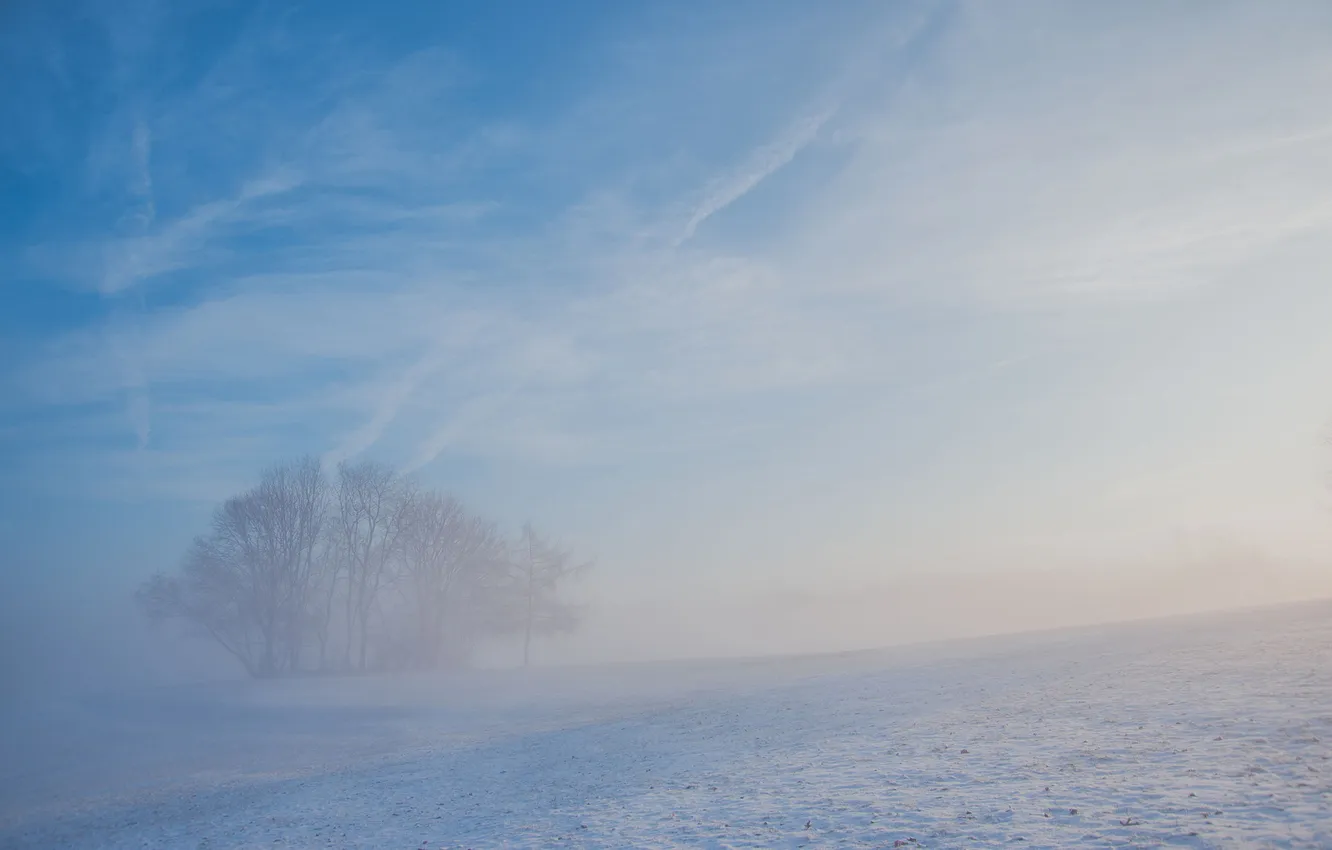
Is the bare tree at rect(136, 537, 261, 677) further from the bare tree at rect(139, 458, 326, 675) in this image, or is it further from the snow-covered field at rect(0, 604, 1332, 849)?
the snow-covered field at rect(0, 604, 1332, 849)

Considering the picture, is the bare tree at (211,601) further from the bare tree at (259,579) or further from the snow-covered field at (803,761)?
the snow-covered field at (803,761)

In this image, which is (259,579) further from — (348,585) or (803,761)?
(803,761)

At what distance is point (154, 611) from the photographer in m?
66.9

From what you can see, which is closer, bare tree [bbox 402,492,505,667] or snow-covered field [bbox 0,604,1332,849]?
snow-covered field [bbox 0,604,1332,849]

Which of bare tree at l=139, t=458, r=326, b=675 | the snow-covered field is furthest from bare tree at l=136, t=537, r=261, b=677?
the snow-covered field

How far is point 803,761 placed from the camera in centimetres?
2027

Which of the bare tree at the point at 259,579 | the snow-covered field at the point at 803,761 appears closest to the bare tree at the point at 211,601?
the bare tree at the point at 259,579

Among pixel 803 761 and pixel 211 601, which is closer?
pixel 803 761

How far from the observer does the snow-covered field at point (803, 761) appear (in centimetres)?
Result: 1370

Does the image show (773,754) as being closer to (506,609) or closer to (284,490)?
(506,609)

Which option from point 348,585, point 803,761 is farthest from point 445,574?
point 803,761

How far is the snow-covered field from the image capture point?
13.7m

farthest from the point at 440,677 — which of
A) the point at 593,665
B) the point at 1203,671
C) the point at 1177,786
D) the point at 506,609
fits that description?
the point at 1177,786

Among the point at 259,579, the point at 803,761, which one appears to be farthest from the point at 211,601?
the point at 803,761
